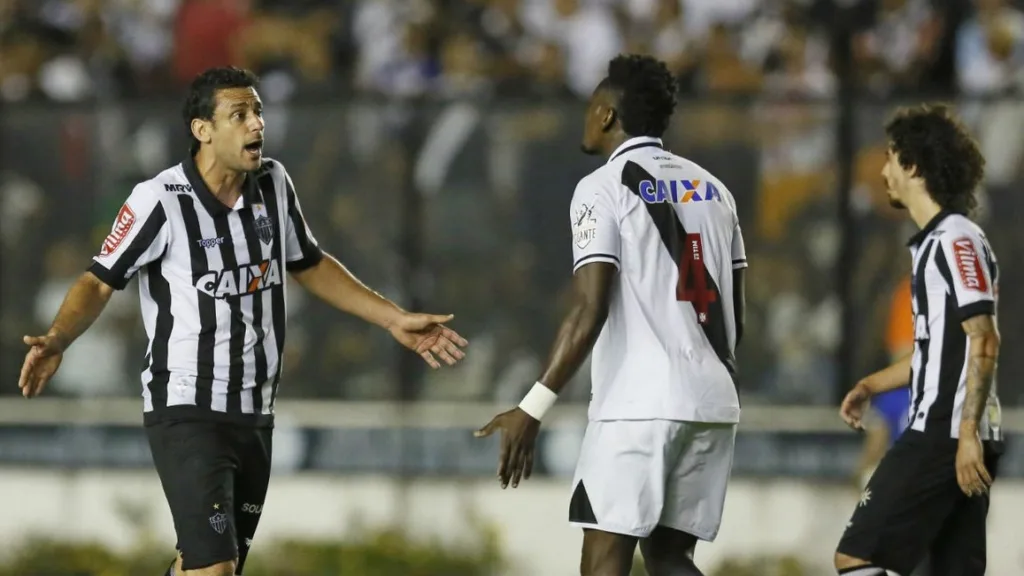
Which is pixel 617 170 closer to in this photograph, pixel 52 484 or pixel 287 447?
pixel 287 447

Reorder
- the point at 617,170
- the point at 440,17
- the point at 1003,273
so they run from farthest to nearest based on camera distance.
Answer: the point at 440,17
the point at 1003,273
the point at 617,170

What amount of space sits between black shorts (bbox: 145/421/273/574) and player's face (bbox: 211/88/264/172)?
3.25 feet

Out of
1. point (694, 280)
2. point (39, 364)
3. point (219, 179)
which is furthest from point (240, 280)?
point (694, 280)

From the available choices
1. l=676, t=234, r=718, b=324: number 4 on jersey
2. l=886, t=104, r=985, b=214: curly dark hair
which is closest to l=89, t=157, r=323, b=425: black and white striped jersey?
l=676, t=234, r=718, b=324: number 4 on jersey

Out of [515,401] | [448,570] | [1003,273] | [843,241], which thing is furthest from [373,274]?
[1003,273]

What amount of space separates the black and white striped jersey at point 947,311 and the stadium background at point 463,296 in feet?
10.3

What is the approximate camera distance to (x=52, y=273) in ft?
33.3

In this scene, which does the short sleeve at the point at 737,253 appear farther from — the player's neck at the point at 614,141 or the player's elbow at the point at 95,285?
the player's elbow at the point at 95,285

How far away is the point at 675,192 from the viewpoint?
603 cm

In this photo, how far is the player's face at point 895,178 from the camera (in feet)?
21.8

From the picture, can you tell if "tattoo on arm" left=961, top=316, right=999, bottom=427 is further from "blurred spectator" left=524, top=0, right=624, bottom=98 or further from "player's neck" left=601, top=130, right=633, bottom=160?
"blurred spectator" left=524, top=0, right=624, bottom=98

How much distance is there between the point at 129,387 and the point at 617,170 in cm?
489

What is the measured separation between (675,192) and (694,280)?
319mm

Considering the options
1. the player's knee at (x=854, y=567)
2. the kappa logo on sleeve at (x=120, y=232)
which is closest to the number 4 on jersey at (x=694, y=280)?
the player's knee at (x=854, y=567)
